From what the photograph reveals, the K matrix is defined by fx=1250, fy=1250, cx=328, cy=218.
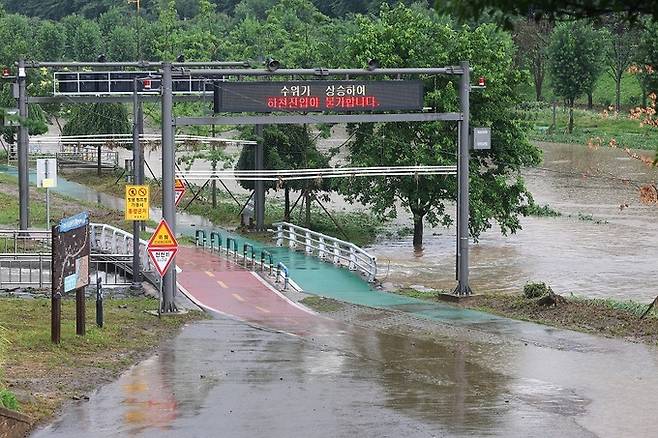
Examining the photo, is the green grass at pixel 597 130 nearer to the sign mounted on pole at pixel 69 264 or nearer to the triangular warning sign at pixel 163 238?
the triangular warning sign at pixel 163 238

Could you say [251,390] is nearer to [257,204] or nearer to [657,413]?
[657,413]

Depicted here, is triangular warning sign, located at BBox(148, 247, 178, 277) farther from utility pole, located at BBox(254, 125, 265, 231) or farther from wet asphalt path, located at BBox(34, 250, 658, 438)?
utility pole, located at BBox(254, 125, 265, 231)

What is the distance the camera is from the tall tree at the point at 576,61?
91.5 meters

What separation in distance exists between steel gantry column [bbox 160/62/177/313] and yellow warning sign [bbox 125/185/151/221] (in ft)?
3.93

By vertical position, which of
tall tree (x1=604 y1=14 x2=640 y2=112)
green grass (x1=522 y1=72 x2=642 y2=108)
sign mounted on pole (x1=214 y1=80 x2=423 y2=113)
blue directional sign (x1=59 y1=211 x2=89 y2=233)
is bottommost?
blue directional sign (x1=59 y1=211 x2=89 y2=233)

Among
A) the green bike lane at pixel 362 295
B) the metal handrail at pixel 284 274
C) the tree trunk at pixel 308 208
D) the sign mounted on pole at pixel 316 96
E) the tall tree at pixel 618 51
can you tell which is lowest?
the green bike lane at pixel 362 295

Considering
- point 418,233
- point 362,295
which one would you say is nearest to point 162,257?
point 362,295

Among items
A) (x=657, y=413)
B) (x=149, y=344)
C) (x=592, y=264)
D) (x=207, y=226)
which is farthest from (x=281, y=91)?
(x=207, y=226)

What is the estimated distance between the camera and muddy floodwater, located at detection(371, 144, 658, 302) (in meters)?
36.1

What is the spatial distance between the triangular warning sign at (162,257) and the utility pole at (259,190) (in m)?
17.1

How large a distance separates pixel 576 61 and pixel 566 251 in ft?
166

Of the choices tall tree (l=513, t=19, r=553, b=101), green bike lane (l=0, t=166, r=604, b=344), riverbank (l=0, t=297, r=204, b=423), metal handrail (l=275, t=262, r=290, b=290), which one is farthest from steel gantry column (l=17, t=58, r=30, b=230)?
tall tree (l=513, t=19, r=553, b=101)

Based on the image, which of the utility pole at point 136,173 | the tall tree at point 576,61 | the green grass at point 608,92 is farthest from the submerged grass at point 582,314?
the green grass at point 608,92

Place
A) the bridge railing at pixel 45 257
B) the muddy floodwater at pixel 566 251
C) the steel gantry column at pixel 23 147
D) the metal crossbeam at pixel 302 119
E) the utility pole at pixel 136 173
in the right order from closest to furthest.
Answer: the metal crossbeam at pixel 302 119 < the utility pole at pixel 136 173 < the bridge railing at pixel 45 257 < the steel gantry column at pixel 23 147 < the muddy floodwater at pixel 566 251
